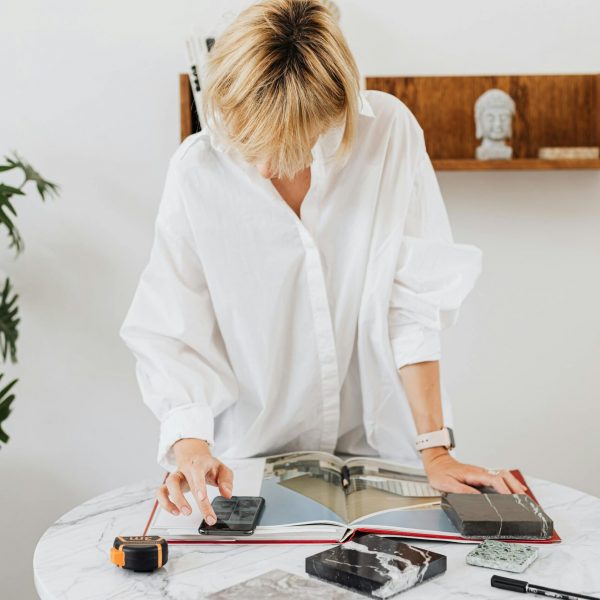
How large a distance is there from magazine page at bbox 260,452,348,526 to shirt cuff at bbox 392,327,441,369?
7.7 inches

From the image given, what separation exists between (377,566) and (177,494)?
28 centimetres

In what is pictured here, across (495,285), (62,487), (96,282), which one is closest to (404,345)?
(495,285)

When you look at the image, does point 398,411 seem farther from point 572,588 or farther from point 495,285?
point 495,285

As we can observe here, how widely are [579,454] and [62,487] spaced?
54.6 inches

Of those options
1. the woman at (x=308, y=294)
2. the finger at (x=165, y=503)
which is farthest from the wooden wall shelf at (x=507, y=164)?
the finger at (x=165, y=503)

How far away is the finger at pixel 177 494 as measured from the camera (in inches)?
39.3

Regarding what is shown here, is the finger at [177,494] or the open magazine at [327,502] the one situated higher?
the finger at [177,494]

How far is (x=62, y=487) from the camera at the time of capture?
2168 millimetres

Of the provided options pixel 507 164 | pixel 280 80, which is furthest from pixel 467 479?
pixel 507 164

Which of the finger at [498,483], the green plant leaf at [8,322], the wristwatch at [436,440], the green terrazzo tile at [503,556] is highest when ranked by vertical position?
the green plant leaf at [8,322]

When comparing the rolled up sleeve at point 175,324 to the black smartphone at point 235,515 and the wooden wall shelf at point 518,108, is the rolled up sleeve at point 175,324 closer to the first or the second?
the black smartphone at point 235,515

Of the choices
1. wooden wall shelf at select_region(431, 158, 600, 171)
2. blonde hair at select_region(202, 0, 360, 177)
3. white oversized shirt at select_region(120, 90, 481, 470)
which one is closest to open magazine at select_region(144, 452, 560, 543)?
white oversized shirt at select_region(120, 90, 481, 470)

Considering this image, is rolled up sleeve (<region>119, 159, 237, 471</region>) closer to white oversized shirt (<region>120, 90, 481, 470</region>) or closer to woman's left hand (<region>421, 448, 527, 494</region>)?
white oversized shirt (<region>120, 90, 481, 470</region>)

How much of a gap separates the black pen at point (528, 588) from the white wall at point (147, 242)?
52.3 inches
